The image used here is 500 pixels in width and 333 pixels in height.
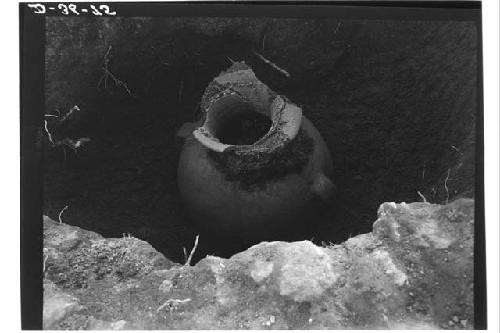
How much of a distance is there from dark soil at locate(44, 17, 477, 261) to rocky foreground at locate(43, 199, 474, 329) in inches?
16.3

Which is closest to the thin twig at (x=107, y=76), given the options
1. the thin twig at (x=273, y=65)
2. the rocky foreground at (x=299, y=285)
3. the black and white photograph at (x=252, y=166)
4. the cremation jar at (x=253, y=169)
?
the black and white photograph at (x=252, y=166)

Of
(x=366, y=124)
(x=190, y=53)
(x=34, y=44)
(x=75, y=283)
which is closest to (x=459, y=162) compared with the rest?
(x=366, y=124)

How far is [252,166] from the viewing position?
2797 mm

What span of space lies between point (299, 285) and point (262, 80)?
1500mm

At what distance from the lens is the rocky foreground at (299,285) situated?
93.5 inches

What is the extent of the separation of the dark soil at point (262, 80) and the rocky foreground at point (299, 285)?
415 millimetres

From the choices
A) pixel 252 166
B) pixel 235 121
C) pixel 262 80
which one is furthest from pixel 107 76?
pixel 252 166

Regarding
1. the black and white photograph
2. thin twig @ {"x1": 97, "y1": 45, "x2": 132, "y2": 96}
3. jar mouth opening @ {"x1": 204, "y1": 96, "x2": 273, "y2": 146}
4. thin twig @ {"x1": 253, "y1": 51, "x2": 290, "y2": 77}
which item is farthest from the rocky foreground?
thin twig @ {"x1": 253, "y1": 51, "x2": 290, "y2": 77}

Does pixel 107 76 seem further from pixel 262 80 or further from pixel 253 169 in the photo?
pixel 253 169

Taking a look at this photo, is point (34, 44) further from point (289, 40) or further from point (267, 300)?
point (267, 300)

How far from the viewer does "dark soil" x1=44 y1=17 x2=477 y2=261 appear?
296 centimetres

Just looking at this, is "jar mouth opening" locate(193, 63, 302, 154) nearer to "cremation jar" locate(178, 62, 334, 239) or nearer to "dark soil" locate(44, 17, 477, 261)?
"cremation jar" locate(178, 62, 334, 239)

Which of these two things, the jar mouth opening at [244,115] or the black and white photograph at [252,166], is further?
the jar mouth opening at [244,115]

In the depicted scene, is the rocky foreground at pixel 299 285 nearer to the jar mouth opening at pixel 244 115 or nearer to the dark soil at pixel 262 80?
the dark soil at pixel 262 80
